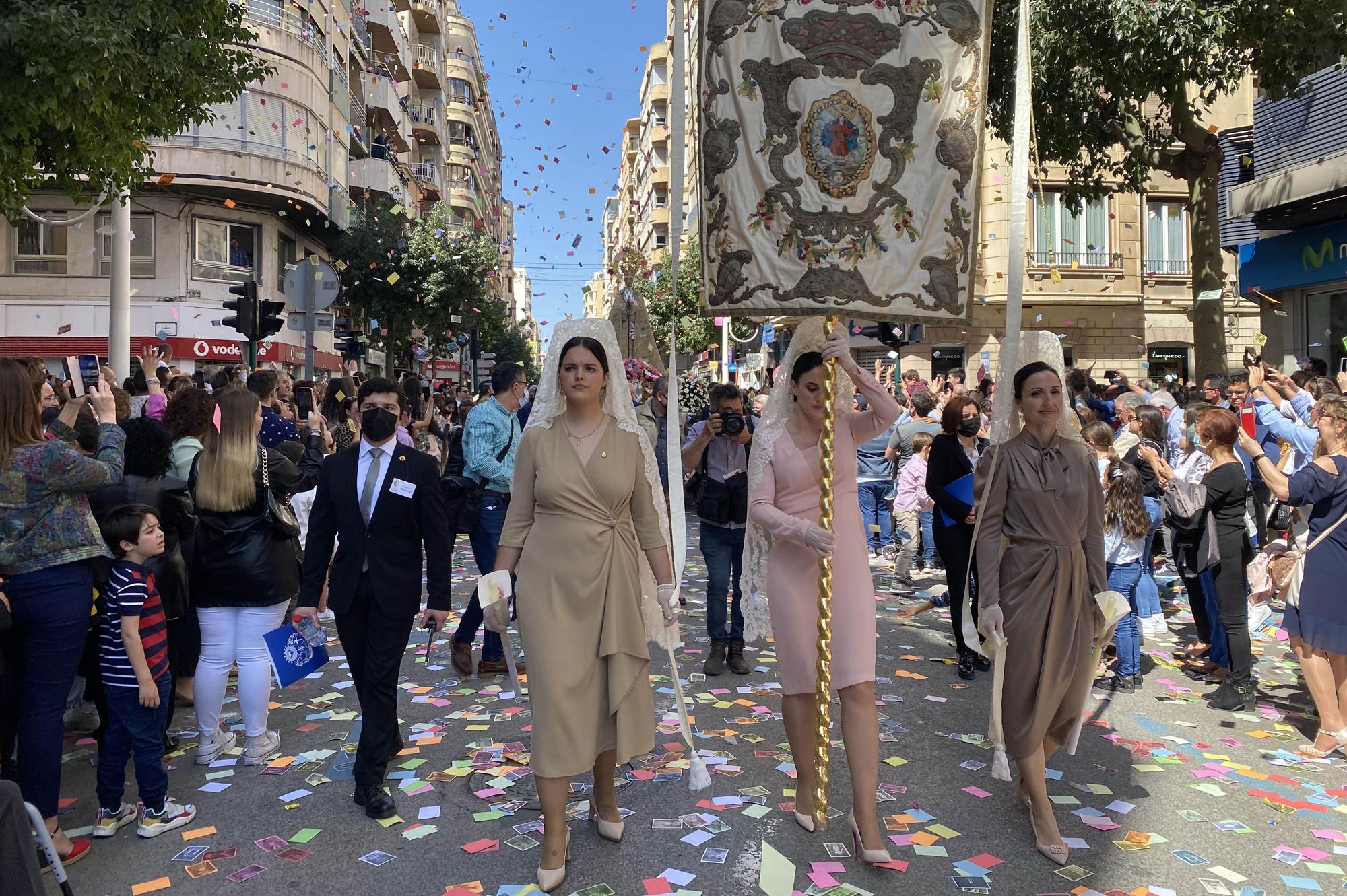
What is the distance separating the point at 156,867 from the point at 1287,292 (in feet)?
61.5

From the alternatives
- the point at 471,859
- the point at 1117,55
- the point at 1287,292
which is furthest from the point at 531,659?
the point at 1287,292

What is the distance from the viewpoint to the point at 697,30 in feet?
15.4

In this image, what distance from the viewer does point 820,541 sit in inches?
165

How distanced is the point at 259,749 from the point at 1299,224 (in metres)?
17.4

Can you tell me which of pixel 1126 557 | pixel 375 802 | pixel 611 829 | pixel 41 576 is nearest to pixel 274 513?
pixel 41 576

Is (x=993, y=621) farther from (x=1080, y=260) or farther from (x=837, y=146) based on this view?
(x=1080, y=260)

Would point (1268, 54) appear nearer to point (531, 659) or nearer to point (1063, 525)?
point (1063, 525)

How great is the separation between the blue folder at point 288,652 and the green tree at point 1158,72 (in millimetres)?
10237

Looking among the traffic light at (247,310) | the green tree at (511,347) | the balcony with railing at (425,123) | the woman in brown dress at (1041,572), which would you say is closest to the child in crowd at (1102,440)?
the woman in brown dress at (1041,572)

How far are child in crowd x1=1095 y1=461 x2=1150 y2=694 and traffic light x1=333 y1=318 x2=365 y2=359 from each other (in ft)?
52.1

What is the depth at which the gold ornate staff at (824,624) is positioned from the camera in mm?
4277

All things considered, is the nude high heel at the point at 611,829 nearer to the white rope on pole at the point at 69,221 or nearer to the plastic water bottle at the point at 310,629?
the plastic water bottle at the point at 310,629

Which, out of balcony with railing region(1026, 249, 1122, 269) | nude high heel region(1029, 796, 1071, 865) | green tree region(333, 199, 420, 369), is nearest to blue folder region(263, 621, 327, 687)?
nude high heel region(1029, 796, 1071, 865)

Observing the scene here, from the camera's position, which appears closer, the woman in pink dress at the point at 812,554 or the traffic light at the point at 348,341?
the woman in pink dress at the point at 812,554
